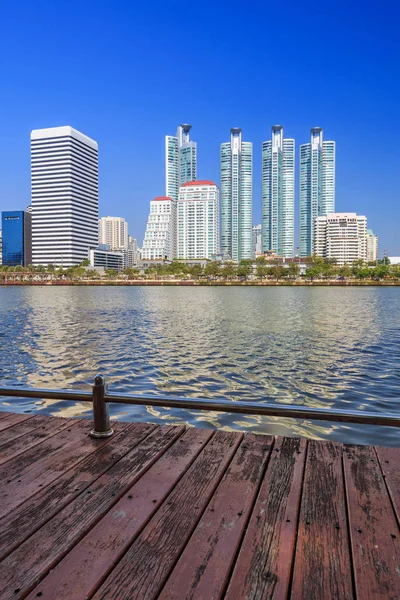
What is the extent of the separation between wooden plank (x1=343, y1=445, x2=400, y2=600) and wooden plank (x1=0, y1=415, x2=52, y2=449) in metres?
3.54

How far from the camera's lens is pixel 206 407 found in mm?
4363

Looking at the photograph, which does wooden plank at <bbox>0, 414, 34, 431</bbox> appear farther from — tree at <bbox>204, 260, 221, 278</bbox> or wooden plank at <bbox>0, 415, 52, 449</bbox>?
tree at <bbox>204, 260, 221, 278</bbox>

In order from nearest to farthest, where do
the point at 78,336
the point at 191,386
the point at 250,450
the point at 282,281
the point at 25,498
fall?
the point at 25,498 < the point at 250,450 < the point at 191,386 < the point at 78,336 < the point at 282,281

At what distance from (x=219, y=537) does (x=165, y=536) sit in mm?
361

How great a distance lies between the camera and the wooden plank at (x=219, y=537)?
247cm

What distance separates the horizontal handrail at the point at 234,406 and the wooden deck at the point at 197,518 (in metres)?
0.47

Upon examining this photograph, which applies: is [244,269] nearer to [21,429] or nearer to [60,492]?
[21,429]

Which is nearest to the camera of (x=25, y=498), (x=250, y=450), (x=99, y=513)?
(x=99, y=513)

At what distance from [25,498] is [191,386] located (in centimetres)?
926

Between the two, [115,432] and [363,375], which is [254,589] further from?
[363,375]

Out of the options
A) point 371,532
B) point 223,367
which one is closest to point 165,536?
point 371,532

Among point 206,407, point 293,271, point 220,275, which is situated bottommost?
point 206,407

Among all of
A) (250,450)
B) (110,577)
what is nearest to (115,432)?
(250,450)

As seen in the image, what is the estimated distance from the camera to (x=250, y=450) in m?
4.53
